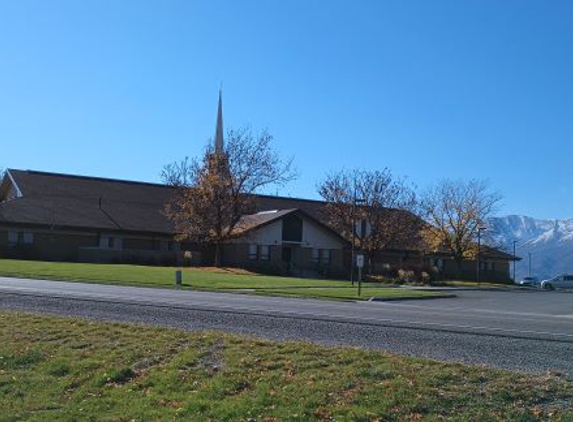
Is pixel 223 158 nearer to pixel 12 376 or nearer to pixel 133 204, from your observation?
pixel 133 204

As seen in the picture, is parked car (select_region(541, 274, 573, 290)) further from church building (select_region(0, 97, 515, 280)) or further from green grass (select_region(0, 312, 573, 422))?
green grass (select_region(0, 312, 573, 422))

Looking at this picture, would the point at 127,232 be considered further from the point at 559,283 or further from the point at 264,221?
the point at 559,283

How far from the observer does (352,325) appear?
16.2 m

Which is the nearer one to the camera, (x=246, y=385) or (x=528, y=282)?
(x=246, y=385)

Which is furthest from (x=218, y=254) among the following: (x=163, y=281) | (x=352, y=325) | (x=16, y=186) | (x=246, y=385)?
(x=246, y=385)

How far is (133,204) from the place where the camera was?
65.9 m

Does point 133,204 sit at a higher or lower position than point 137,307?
higher

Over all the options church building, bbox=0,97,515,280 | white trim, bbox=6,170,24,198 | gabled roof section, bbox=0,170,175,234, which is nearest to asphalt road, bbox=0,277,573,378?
church building, bbox=0,97,515,280

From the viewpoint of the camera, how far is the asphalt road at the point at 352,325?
12070 mm

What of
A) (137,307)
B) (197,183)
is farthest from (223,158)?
(137,307)

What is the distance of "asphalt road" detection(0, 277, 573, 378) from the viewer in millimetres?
12070

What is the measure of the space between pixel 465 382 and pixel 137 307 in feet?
38.0

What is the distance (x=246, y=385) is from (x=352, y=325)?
7.30m

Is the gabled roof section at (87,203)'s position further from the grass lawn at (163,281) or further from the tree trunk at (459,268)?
the tree trunk at (459,268)
